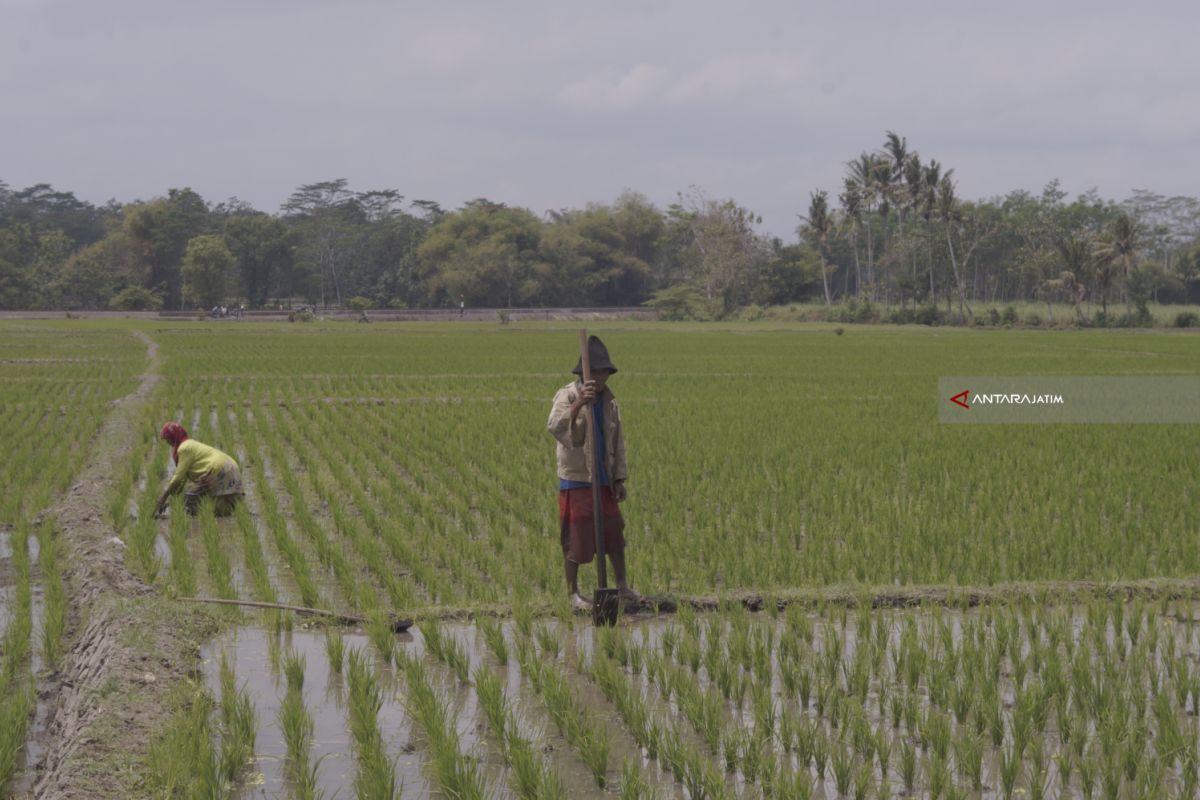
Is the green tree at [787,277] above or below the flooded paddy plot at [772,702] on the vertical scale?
above

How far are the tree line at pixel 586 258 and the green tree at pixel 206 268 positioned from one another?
8 cm

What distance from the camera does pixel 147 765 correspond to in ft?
11.6

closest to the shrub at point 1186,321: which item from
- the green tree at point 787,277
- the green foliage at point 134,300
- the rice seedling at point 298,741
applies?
the green tree at point 787,277

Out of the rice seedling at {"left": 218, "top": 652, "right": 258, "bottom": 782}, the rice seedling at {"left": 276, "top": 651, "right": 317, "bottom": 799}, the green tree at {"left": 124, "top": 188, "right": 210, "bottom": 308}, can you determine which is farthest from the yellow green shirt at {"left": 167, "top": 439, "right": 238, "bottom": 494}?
the green tree at {"left": 124, "top": 188, "right": 210, "bottom": 308}

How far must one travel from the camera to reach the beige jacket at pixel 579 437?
5.18 m

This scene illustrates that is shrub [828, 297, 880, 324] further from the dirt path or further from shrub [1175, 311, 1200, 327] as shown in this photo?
the dirt path

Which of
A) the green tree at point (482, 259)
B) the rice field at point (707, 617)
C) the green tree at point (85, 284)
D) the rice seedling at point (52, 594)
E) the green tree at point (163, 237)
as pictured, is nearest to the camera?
the rice field at point (707, 617)

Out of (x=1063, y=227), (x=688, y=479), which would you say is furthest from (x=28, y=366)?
(x=1063, y=227)

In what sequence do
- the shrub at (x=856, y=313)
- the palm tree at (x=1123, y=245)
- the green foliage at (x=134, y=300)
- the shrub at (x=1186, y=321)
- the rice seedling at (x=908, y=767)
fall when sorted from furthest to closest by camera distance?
the green foliage at (x=134, y=300), the shrub at (x=856, y=313), the palm tree at (x=1123, y=245), the shrub at (x=1186, y=321), the rice seedling at (x=908, y=767)

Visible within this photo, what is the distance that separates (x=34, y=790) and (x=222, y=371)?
708 inches

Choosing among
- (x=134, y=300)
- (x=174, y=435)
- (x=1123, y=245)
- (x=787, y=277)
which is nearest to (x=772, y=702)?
(x=174, y=435)

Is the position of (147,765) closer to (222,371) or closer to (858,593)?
(858,593)

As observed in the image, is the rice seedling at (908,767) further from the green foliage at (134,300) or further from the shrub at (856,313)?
the green foliage at (134,300)

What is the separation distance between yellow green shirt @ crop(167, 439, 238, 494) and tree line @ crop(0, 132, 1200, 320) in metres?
47.9
